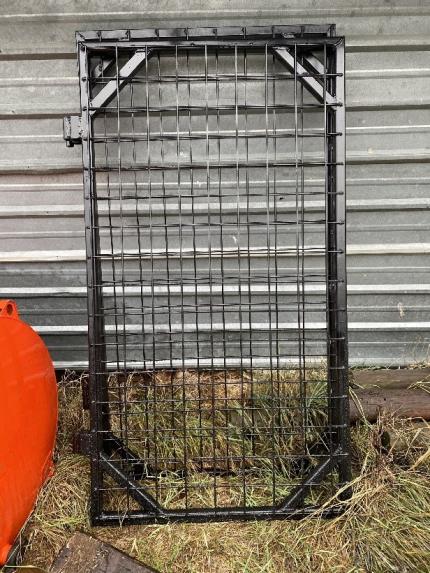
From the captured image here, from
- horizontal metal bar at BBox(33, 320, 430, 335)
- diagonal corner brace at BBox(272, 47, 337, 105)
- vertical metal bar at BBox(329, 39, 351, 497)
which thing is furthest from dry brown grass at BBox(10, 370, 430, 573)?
diagonal corner brace at BBox(272, 47, 337, 105)

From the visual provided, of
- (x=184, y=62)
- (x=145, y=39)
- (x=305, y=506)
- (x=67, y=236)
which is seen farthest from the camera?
(x=67, y=236)

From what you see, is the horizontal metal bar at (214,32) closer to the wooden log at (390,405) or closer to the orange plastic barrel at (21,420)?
the orange plastic barrel at (21,420)

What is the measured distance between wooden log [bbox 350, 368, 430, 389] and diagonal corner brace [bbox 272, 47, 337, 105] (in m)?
1.41

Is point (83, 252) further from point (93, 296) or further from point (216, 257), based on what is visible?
point (216, 257)

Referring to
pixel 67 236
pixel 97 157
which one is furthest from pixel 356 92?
pixel 67 236

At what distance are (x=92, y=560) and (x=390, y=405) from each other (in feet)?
5.04

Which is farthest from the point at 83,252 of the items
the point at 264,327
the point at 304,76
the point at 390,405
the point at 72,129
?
the point at 390,405

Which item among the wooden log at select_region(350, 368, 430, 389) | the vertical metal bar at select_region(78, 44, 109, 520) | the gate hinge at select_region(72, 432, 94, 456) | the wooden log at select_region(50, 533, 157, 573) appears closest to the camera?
the wooden log at select_region(50, 533, 157, 573)

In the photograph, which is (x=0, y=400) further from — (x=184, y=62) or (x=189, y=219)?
(x=184, y=62)

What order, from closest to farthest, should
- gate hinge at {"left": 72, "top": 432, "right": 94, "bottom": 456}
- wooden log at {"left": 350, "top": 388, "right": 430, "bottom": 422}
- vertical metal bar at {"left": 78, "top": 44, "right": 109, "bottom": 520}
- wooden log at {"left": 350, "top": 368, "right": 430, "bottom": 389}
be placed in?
1. vertical metal bar at {"left": 78, "top": 44, "right": 109, "bottom": 520}
2. gate hinge at {"left": 72, "top": 432, "right": 94, "bottom": 456}
3. wooden log at {"left": 350, "top": 388, "right": 430, "bottom": 422}
4. wooden log at {"left": 350, "top": 368, "right": 430, "bottom": 389}

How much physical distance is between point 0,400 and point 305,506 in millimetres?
1450

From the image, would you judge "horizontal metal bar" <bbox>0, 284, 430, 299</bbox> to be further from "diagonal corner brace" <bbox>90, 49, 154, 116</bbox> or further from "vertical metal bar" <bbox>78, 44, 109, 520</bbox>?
"diagonal corner brace" <bbox>90, 49, 154, 116</bbox>

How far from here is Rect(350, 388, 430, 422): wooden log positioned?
7.35 feet

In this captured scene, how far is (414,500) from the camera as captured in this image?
6.73 ft
